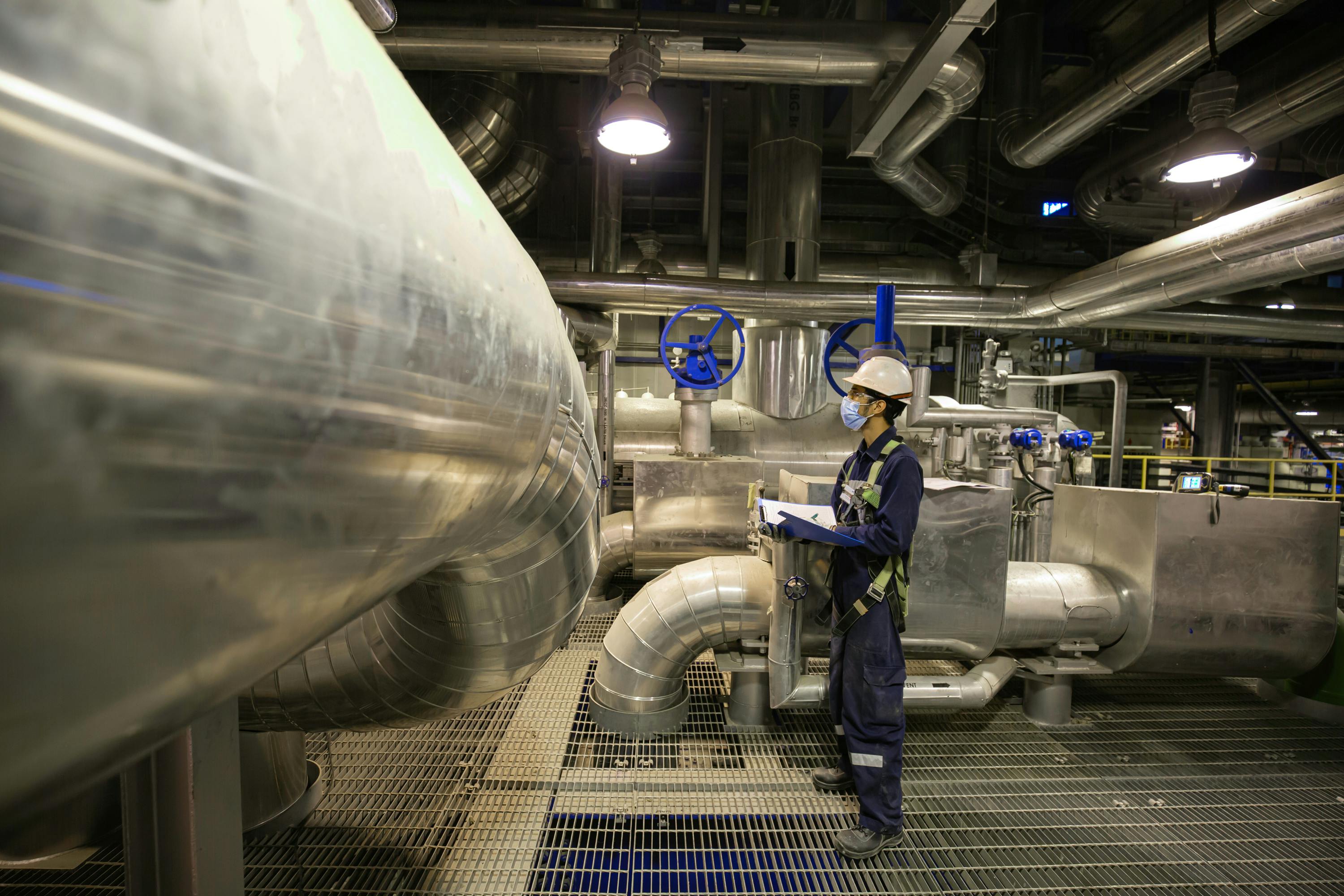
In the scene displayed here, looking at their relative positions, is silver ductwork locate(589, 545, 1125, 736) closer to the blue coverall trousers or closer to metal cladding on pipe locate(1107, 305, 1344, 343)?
the blue coverall trousers

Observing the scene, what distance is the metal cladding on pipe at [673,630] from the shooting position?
6.76 ft

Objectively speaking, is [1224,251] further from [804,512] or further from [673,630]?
[673,630]

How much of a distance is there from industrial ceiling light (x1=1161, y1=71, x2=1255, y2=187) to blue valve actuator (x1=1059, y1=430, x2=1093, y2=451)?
4.31ft

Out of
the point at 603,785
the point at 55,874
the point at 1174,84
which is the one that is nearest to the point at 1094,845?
the point at 603,785

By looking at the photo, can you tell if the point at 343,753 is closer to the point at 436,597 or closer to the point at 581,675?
the point at 581,675

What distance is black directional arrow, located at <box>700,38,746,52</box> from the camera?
2385 millimetres

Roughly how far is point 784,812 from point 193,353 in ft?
6.41

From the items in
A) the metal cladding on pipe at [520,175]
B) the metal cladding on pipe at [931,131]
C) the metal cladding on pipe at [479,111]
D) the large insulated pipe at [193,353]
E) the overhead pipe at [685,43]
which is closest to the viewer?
the large insulated pipe at [193,353]

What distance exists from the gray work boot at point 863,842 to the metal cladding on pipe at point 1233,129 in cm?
291

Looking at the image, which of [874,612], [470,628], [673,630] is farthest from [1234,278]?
[470,628]

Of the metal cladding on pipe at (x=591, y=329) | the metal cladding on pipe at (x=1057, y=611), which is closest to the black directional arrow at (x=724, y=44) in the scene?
the metal cladding on pipe at (x=591, y=329)

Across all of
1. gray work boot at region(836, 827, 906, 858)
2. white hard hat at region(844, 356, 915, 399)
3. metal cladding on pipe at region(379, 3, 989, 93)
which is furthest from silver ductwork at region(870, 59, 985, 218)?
gray work boot at region(836, 827, 906, 858)

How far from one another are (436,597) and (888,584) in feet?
4.04

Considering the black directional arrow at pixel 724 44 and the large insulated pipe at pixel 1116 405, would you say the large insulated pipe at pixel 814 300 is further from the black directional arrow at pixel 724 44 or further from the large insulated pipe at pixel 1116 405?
the black directional arrow at pixel 724 44
